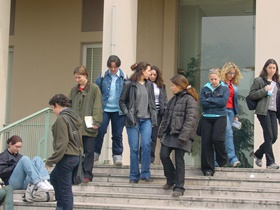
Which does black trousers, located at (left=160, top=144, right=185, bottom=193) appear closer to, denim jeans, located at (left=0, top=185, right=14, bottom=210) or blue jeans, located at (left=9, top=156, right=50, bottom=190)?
blue jeans, located at (left=9, top=156, right=50, bottom=190)

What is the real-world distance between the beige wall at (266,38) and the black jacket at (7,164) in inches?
170

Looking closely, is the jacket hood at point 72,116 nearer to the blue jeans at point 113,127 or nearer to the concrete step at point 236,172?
the blue jeans at point 113,127

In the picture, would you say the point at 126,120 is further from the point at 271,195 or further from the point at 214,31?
the point at 214,31

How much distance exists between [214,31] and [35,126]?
16.7 feet

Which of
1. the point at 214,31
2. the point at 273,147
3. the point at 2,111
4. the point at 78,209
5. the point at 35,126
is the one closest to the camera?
the point at 78,209

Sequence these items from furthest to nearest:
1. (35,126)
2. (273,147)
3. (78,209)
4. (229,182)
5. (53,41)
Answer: (53,41), (35,126), (273,147), (229,182), (78,209)

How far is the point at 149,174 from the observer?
10.1m

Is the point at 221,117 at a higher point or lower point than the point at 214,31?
lower

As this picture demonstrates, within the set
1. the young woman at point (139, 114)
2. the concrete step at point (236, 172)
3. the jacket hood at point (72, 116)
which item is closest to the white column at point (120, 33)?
the concrete step at point (236, 172)

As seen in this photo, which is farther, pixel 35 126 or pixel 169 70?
pixel 169 70

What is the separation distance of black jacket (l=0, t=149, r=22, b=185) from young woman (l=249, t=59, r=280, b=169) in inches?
166

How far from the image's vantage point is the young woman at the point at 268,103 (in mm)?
10211

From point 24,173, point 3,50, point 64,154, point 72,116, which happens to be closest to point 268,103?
point 72,116

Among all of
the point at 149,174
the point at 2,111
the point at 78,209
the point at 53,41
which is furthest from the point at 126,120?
the point at 53,41
